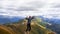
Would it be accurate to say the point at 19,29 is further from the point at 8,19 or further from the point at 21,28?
the point at 8,19

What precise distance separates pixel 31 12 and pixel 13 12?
26 centimetres

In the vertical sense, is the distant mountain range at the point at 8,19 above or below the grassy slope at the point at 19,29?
above

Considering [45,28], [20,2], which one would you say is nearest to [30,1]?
[20,2]

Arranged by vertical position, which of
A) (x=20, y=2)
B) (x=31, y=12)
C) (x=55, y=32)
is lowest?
(x=55, y=32)

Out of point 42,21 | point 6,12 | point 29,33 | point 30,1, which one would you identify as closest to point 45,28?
point 42,21

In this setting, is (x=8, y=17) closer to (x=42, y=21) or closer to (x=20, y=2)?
(x=20, y=2)

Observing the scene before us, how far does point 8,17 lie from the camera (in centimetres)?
217

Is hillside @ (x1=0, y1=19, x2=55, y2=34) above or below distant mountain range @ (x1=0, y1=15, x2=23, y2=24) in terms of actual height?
below

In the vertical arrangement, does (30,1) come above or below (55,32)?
above

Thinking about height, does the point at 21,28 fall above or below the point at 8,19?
below

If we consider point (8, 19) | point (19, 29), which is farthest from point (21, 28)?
point (8, 19)

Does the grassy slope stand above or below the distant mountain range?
below

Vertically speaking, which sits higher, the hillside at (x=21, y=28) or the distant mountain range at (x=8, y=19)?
the distant mountain range at (x=8, y=19)

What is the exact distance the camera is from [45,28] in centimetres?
216
